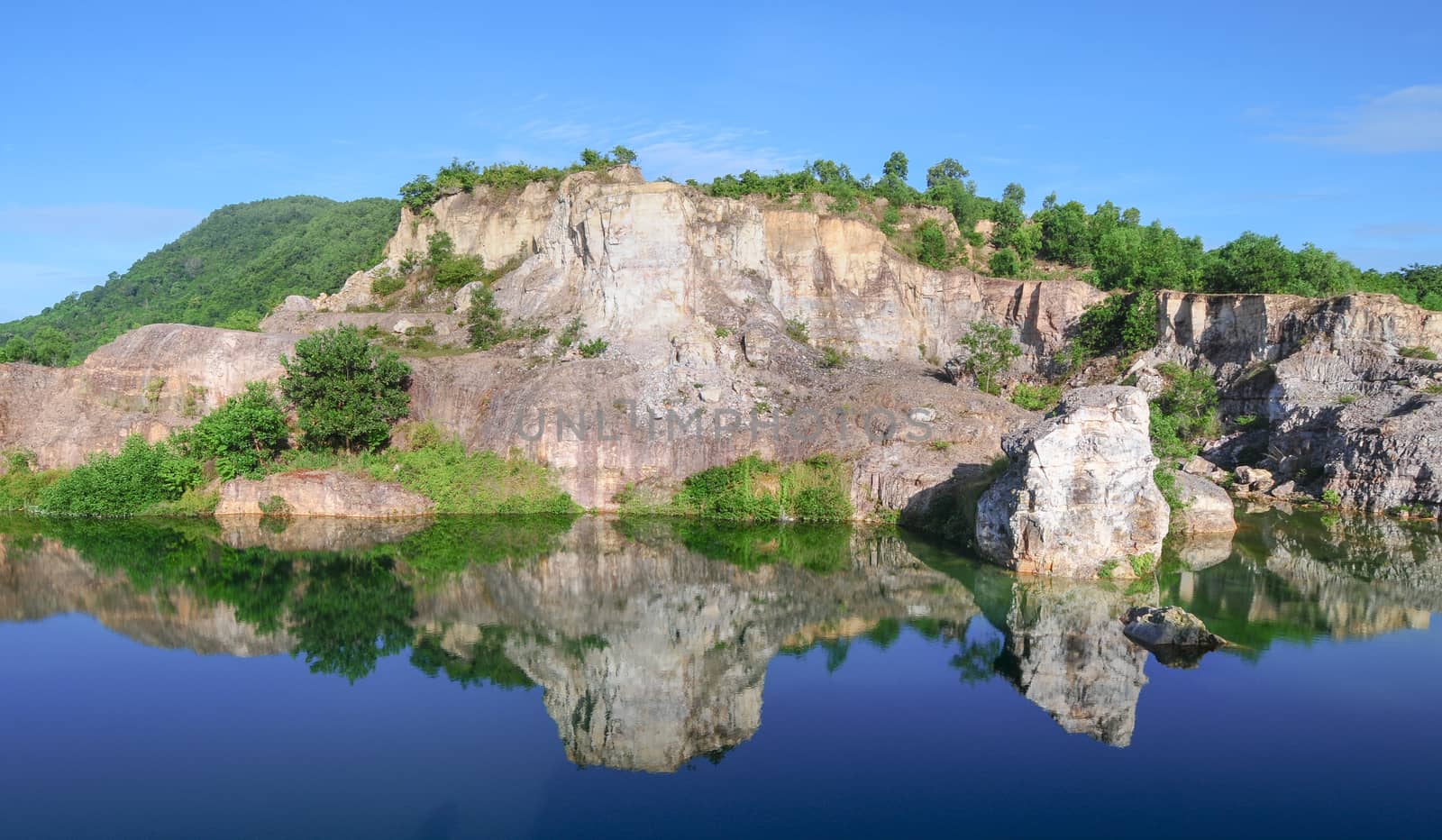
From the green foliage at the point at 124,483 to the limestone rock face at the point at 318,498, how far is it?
74.1 inches

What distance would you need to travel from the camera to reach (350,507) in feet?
115

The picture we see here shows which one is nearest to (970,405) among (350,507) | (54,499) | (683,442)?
(683,442)

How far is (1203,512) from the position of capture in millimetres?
32688

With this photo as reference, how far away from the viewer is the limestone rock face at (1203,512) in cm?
3250

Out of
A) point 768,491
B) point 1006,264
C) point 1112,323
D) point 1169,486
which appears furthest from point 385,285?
point 1169,486

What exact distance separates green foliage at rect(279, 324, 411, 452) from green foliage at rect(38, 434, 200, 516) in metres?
4.75

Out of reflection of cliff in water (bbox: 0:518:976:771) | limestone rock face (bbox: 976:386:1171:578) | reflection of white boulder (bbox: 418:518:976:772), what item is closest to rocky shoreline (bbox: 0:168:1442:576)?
limestone rock face (bbox: 976:386:1171:578)

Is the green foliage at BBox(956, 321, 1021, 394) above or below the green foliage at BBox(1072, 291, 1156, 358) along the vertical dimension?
below

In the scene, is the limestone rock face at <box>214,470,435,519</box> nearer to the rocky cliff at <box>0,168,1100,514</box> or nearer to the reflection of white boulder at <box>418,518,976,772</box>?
the rocky cliff at <box>0,168,1100,514</box>

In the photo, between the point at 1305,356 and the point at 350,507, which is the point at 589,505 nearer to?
the point at 350,507

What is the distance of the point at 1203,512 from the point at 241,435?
114 ft

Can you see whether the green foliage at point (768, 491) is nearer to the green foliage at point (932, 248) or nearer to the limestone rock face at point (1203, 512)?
the limestone rock face at point (1203, 512)

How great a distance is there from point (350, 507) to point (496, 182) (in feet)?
84.8

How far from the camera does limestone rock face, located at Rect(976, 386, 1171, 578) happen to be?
2552cm
